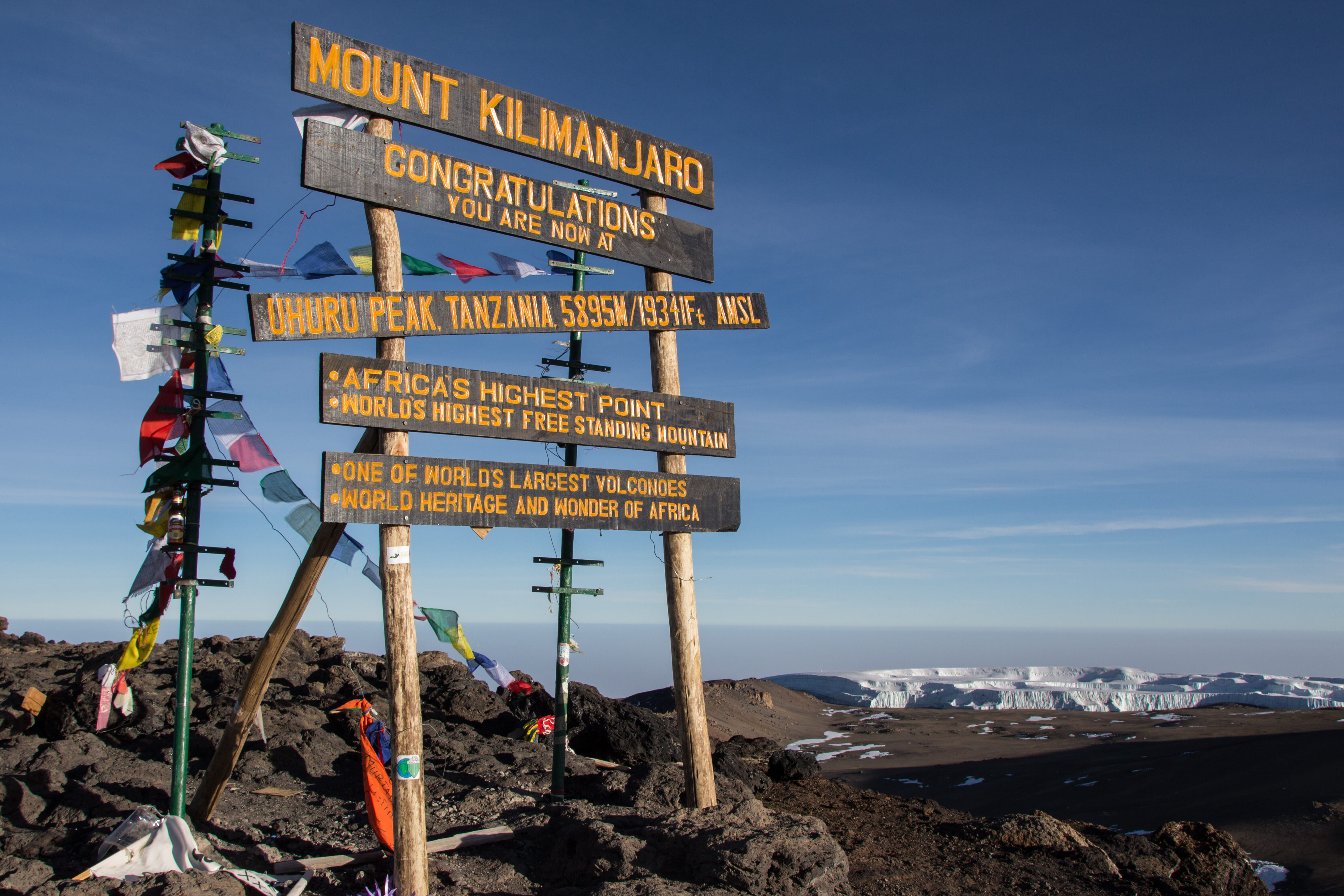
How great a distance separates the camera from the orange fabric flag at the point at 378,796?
633cm

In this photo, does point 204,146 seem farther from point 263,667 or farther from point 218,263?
point 263,667

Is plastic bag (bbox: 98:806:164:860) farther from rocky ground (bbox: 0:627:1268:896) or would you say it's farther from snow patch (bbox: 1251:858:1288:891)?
snow patch (bbox: 1251:858:1288:891)

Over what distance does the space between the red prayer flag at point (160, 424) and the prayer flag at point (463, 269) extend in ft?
7.89

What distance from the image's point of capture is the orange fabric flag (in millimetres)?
6328

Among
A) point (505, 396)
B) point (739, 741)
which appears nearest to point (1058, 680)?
point (739, 741)

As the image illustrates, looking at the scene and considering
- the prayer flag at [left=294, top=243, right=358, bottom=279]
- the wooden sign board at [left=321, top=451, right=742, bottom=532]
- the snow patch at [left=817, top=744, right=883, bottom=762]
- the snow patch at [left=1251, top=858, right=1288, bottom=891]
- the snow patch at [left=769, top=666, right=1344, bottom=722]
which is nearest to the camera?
the wooden sign board at [left=321, top=451, right=742, bottom=532]

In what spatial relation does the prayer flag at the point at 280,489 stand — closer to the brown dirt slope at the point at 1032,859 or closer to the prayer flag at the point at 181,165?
the prayer flag at the point at 181,165

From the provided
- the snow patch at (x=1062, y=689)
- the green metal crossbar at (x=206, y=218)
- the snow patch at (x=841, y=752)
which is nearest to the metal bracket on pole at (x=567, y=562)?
the green metal crossbar at (x=206, y=218)

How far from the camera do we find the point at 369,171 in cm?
654

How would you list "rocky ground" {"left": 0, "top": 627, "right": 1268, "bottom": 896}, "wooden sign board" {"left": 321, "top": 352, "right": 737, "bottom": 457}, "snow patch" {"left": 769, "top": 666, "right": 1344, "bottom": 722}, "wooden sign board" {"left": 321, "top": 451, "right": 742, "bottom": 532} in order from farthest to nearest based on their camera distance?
Result: 1. "snow patch" {"left": 769, "top": 666, "right": 1344, "bottom": 722}
2. "rocky ground" {"left": 0, "top": 627, "right": 1268, "bottom": 896}
3. "wooden sign board" {"left": 321, "top": 352, "right": 737, "bottom": 457}
4. "wooden sign board" {"left": 321, "top": 451, "right": 742, "bottom": 532}

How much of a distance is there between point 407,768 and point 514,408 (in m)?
2.74

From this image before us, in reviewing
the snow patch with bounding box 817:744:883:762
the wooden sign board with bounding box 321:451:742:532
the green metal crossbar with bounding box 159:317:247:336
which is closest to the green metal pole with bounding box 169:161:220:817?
the green metal crossbar with bounding box 159:317:247:336

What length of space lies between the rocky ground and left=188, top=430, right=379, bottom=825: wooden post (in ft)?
1.05

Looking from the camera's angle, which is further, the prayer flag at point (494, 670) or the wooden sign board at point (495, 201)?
the prayer flag at point (494, 670)
